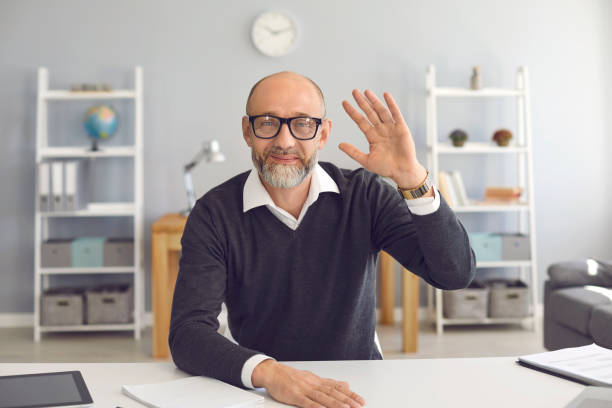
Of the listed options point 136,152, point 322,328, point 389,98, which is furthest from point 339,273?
point 136,152

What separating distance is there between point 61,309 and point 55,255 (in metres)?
0.32

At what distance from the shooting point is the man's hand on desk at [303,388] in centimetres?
99

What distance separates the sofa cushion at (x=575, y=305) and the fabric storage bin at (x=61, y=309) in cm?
260

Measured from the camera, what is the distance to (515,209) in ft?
12.6

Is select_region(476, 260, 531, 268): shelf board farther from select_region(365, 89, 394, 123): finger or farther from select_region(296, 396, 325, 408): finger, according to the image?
select_region(296, 396, 325, 408): finger

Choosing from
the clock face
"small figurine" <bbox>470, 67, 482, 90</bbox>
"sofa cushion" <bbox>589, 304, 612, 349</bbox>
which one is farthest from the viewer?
the clock face

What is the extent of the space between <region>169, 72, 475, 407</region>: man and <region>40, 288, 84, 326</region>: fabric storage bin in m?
2.39

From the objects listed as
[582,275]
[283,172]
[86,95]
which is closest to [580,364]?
[283,172]

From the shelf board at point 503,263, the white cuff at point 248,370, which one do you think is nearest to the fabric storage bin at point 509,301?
the shelf board at point 503,263

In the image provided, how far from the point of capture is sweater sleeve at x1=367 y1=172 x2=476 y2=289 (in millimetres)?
1356

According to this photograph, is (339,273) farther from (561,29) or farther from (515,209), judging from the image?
(561,29)

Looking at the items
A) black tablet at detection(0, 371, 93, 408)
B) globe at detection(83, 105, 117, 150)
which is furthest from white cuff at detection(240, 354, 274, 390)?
globe at detection(83, 105, 117, 150)

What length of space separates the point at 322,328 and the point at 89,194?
111 inches

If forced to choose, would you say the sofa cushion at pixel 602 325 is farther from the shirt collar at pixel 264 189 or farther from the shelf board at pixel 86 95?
the shelf board at pixel 86 95
